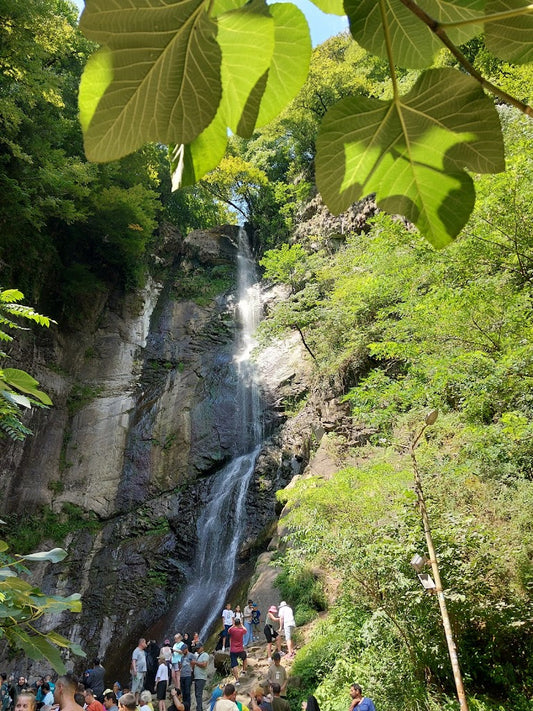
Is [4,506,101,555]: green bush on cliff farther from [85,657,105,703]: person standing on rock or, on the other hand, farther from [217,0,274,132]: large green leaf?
[217,0,274,132]: large green leaf

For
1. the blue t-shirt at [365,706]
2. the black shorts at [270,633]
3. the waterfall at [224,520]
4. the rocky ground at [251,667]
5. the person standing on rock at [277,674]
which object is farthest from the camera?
the waterfall at [224,520]

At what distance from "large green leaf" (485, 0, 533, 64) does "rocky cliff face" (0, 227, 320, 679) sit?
12.2m

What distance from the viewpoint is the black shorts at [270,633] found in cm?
698

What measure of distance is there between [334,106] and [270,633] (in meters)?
7.77

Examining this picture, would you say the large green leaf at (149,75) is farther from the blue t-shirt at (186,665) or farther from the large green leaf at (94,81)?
the blue t-shirt at (186,665)

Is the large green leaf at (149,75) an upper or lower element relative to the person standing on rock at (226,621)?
upper

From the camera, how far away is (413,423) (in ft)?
22.0

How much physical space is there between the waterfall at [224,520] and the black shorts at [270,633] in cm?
376

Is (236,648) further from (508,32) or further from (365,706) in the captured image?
(508,32)

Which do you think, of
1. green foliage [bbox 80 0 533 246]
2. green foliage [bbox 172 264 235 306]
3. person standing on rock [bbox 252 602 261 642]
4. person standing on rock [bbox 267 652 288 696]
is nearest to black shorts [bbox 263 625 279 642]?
person standing on rock [bbox 252 602 261 642]

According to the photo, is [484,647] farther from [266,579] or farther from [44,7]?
[44,7]

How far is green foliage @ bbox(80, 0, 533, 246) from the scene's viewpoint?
15.1 inches

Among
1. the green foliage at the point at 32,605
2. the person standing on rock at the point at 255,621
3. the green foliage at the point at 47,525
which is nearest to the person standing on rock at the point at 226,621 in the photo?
the person standing on rock at the point at 255,621

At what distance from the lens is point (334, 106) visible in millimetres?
532
